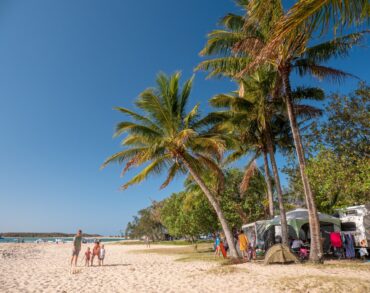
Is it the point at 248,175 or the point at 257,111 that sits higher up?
the point at 257,111

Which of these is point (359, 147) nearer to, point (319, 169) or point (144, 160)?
point (319, 169)

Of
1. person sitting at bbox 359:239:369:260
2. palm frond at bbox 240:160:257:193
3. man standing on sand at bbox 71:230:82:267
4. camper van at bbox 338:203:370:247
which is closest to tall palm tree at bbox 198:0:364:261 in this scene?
A: person sitting at bbox 359:239:369:260

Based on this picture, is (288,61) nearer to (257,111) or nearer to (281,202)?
(257,111)

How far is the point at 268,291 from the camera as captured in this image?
22.2 feet

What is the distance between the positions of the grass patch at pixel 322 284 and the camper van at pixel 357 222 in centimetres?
658

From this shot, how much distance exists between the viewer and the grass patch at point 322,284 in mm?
6512

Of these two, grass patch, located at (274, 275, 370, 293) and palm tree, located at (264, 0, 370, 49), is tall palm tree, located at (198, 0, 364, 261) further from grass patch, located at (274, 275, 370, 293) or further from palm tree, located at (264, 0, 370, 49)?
palm tree, located at (264, 0, 370, 49)

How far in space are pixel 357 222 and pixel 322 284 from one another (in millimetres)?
8108

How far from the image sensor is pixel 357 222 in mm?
13484

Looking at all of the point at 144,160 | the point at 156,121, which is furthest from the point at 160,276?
the point at 156,121

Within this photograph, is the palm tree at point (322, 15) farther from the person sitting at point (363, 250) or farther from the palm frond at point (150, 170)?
the person sitting at point (363, 250)

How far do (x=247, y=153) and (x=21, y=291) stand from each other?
1364cm

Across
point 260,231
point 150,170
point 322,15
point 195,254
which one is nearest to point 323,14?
point 322,15

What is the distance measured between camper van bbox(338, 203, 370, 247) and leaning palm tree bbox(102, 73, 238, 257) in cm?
676
